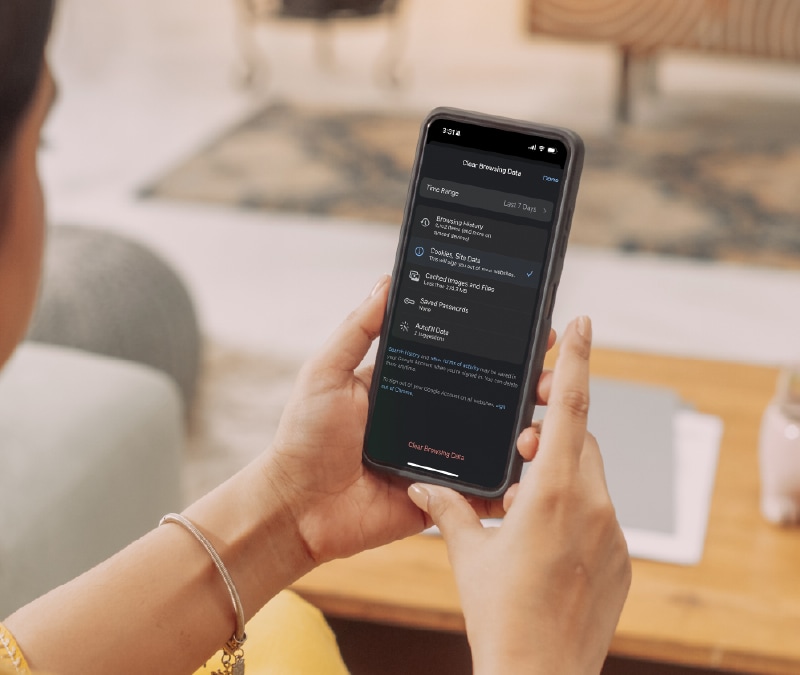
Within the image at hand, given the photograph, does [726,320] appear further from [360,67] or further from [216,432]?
[360,67]

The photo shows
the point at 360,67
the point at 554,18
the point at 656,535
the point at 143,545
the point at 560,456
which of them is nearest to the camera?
the point at 560,456

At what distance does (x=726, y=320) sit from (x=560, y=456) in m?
2.03

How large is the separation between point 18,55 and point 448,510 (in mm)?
468

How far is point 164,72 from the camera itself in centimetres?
500

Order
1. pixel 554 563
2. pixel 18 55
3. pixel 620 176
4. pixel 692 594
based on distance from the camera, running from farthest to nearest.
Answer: pixel 620 176 → pixel 692 594 → pixel 554 563 → pixel 18 55

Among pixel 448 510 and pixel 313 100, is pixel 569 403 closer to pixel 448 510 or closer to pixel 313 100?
pixel 448 510

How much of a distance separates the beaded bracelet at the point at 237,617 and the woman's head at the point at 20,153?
40 cm

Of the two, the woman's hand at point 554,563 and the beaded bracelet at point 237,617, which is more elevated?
the woman's hand at point 554,563

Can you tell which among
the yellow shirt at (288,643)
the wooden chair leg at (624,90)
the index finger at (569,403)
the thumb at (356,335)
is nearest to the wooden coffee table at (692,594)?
the yellow shirt at (288,643)

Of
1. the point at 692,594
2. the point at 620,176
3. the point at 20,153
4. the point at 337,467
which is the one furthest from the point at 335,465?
the point at 620,176

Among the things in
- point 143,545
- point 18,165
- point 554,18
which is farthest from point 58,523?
point 554,18

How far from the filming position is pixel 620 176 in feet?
11.3

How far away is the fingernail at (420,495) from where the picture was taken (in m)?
0.82

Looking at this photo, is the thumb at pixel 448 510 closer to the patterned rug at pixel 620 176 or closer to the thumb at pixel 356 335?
the thumb at pixel 356 335
